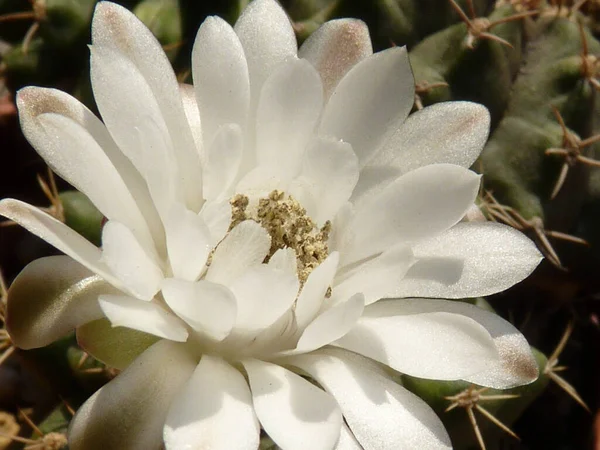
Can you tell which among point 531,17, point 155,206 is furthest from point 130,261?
point 531,17

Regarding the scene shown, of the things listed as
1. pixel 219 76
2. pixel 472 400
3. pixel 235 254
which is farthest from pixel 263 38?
pixel 472 400

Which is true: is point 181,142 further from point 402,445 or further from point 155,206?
point 402,445

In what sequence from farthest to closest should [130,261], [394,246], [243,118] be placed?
Answer: 1. [243,118]
2. [394,246]
3. [130,261]

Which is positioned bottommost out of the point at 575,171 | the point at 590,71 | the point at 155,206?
the point at 575,171

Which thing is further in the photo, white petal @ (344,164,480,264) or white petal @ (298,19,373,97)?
white petal @ (298,19,373,97)

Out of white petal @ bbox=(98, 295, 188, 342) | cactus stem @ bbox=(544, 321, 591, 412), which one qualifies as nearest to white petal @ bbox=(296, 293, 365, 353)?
white petal @ bbox=(98, 295, 188, 342)

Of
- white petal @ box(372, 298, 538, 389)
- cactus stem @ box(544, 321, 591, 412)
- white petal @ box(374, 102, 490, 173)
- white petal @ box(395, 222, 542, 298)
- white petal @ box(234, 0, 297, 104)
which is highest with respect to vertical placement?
white petal @ box(234, 0, 297, 104)

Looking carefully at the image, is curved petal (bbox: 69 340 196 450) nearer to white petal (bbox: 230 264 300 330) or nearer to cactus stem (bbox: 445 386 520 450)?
white petal (bbox: 230 264 300 330)
